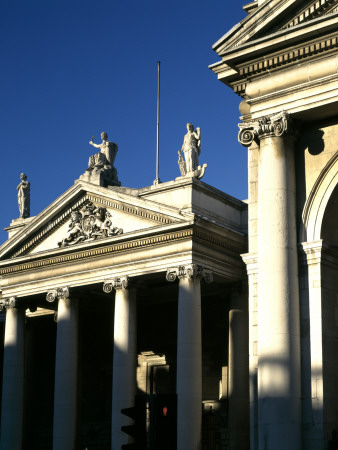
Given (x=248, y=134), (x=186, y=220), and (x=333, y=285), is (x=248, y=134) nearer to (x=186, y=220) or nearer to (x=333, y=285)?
(x=333, y=285)

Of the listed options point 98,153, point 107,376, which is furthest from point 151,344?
point 98,153

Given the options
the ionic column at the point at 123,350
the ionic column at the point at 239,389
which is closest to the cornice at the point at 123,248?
the ionic column at the point at 123,350

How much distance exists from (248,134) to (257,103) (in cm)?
96

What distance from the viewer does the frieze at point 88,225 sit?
131ft

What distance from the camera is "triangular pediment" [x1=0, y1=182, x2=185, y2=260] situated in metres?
38.3

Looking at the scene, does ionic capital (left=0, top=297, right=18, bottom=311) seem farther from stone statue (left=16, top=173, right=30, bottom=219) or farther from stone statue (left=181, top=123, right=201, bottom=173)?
stone statue (left=181, top=123, right=201, bottom=173)

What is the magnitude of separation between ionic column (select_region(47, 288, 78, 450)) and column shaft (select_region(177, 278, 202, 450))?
21.8 feet

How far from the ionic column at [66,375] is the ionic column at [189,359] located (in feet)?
21.0

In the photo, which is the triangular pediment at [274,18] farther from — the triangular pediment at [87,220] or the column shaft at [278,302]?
the triangular pediment at [87,220]

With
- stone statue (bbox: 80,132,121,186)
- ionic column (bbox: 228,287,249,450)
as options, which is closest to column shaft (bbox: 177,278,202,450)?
ionic column (bbox: 228,287,249,450)

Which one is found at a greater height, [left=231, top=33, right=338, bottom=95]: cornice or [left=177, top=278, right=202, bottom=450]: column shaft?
[left=231, top=33, right=338, bottom=95]: cornice

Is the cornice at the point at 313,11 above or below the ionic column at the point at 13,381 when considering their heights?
above

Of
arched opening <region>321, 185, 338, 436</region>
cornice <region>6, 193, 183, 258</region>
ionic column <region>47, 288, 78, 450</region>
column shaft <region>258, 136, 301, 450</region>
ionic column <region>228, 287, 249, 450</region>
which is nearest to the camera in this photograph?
column shaft <region>258, 136, 301, 450</region>

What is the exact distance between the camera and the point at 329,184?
2406cm
